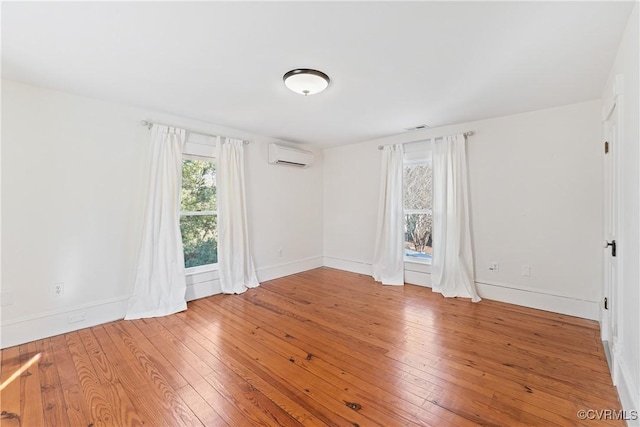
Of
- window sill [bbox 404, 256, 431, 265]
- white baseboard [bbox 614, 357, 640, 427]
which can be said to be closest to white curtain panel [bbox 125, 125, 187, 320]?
window sill [bbox 404, 256, 431, 265]

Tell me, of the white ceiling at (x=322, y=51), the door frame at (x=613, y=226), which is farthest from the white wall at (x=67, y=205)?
the door frame at (x=613, y=226)

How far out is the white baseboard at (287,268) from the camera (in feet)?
14.6

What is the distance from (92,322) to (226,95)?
2758 mm

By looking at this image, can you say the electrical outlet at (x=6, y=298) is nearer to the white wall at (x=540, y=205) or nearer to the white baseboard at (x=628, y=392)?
the white baseboard at (x=628, y=392)

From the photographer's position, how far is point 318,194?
5.46 m

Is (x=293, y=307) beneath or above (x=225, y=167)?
beneath

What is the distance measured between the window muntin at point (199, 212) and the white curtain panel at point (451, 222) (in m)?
3.22

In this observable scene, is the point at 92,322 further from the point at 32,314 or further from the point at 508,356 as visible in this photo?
the point at 508,356

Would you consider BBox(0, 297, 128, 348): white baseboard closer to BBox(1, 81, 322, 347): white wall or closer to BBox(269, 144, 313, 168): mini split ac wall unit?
BBox(1, 81, 322, 347): white wall

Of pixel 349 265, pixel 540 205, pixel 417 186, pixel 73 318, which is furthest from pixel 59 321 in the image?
pixel 540 205

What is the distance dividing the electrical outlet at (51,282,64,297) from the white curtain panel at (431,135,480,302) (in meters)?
4.39

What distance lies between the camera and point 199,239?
378cm

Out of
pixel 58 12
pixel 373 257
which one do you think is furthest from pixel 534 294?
pixel 58 12

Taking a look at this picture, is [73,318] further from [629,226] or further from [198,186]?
[629,226]
